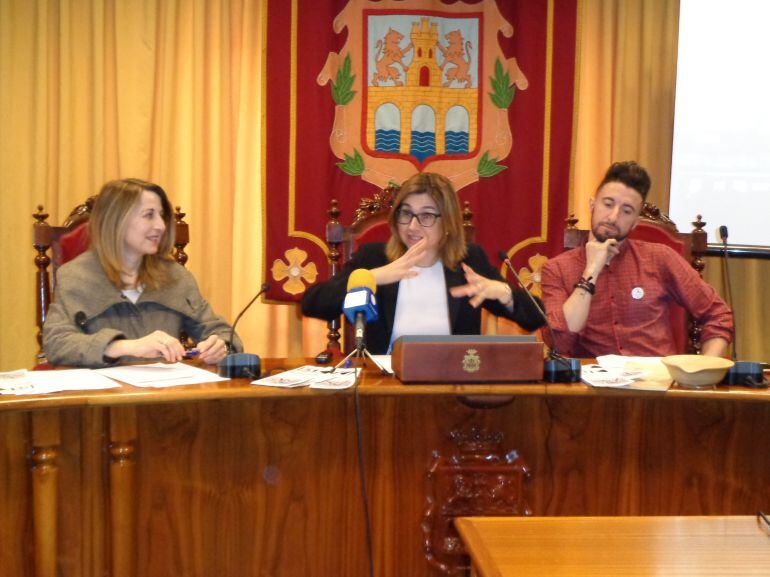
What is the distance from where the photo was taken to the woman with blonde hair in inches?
77.1

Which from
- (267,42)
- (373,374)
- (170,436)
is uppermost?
(267,42)

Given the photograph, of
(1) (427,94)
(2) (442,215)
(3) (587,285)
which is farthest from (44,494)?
(1) (427,94)

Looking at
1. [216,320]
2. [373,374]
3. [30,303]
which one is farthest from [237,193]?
[373,374]

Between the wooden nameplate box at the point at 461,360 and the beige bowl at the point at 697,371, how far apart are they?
0.34 metres

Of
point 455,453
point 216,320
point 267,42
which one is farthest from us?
point 267,42

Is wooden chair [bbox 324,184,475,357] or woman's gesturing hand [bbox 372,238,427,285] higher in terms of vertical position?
wooden chair [bbox 324,184,475,357]

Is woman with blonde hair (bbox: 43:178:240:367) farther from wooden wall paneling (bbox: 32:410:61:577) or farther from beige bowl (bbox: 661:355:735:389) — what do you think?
beige bowl (bbox: 661:355:735:389)

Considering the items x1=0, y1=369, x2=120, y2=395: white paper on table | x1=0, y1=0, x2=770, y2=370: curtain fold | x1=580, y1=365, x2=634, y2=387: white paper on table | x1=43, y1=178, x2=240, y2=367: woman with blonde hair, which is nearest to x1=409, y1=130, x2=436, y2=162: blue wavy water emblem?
x1=0, y1=0, x2=770, y2=370: curtain fold

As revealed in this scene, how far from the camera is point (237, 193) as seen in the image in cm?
338

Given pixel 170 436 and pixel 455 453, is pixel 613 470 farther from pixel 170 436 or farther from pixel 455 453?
pixel 170 436

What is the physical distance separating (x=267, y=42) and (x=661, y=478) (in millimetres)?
2379

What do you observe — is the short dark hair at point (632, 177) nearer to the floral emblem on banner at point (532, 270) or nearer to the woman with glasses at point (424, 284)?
the woman with glasses at point (424, 284)

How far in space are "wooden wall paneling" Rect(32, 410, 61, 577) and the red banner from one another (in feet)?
5.85

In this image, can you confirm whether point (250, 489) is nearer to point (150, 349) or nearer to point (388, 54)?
point (150, 349)
